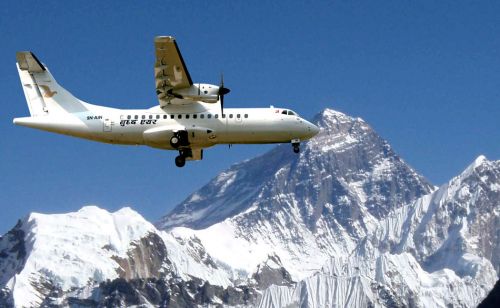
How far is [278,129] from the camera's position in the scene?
295 feet

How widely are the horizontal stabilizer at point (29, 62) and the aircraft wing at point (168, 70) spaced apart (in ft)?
41.4

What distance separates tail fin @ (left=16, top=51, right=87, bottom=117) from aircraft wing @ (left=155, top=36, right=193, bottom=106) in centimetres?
885

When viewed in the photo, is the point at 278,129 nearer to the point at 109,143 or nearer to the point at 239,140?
the point at 239,140

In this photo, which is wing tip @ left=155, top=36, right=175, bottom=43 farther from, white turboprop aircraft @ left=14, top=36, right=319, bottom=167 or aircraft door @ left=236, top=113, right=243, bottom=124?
aircraft door @ left=236, top=113, right=243, bottom=124

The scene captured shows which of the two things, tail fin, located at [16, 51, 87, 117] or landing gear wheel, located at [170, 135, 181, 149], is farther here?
tail fin, located at [16, 51, 87, 117]

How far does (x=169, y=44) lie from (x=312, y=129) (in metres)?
14.6

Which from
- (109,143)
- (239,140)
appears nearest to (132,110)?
(109,143)

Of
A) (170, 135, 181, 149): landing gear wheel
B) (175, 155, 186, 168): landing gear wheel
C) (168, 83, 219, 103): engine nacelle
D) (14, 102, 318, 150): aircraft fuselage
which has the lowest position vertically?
(175, 155, 186, 168): landing gear wheel

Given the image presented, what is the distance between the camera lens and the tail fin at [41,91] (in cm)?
9519

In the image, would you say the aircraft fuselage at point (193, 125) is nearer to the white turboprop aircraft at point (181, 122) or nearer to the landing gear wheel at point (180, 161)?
the white turboprop aircraft at point (181, 122)

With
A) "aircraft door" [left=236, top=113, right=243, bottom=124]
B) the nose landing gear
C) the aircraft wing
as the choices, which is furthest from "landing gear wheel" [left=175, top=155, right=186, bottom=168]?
"aircraft door" [left=236, top=113, right=243, bottom=124]

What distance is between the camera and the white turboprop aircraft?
88.9 metres

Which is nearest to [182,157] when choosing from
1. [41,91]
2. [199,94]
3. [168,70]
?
[199,94]

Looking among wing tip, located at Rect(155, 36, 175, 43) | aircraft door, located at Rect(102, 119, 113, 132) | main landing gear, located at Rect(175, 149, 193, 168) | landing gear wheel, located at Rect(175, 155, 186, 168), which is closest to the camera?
wing tip, located at Rect(155, 36, 175, 43)
